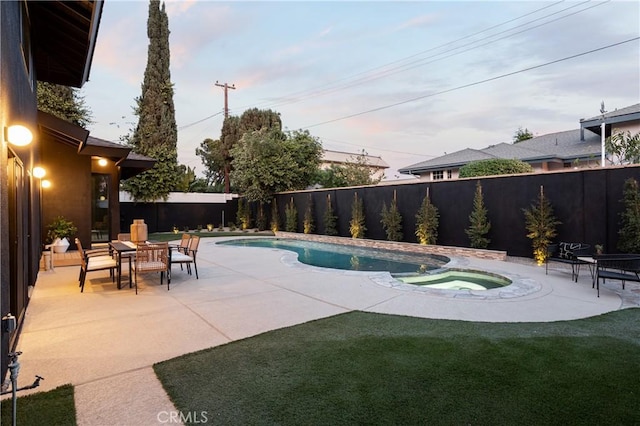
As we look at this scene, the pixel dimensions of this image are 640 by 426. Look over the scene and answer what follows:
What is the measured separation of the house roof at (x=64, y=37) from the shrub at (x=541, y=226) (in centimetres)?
1012

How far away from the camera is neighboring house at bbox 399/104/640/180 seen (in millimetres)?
13969

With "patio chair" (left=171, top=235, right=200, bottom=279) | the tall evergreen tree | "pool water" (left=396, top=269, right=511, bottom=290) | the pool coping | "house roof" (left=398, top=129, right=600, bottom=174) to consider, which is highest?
the tall evergreen tree

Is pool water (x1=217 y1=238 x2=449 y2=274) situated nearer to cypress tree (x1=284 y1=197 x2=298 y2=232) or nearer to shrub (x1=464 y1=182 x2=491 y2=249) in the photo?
shrub (x1=464 y1=182 x2=491 y2=249)

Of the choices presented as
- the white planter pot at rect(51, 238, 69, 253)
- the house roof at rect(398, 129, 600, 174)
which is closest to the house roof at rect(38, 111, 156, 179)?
the white planter pot at rect(51, 238, 69, 253)

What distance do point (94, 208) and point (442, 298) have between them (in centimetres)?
1136

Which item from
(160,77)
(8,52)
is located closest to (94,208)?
(8,52)

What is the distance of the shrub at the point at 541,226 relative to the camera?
30.0 feet

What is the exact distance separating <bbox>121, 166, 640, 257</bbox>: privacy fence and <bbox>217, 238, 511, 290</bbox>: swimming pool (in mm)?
1401

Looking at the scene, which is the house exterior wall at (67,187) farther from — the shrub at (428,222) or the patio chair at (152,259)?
the shrub at (428,222)

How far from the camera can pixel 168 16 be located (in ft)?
76.8

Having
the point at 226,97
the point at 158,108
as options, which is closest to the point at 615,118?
the point at 158,108

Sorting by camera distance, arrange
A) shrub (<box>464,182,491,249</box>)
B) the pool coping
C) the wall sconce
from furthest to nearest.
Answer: shrub (<box>464,182,491,249</box>) < the pool coping < the wall sconce

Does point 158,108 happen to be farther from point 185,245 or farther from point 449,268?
point 449,268

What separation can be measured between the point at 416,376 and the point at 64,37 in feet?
26.1
